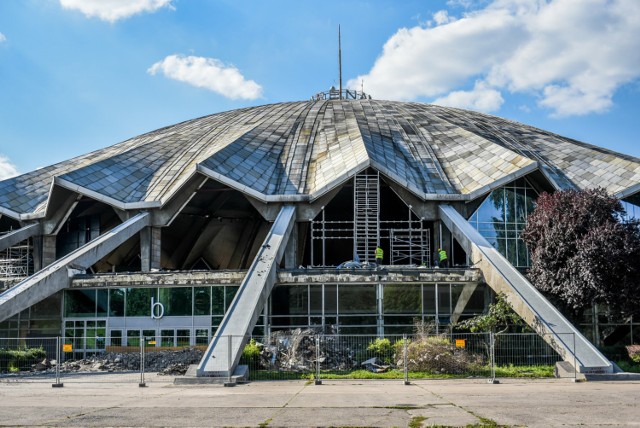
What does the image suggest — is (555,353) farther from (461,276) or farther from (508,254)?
(508,254)

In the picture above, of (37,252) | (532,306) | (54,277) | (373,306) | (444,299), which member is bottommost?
(373,306)

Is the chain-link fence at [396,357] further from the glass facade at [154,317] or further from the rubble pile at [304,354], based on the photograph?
the glass facade at [154,317]

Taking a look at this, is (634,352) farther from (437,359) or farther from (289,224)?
(289,224)

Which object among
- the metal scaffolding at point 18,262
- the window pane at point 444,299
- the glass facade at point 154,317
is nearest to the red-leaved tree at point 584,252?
the window pane at point 444,299

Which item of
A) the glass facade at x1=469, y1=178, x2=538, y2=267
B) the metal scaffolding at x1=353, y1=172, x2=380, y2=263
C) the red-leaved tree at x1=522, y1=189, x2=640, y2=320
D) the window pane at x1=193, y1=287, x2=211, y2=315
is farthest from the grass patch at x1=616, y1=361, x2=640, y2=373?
the window pane at x1=193, y1=287, x2=211, y2=315

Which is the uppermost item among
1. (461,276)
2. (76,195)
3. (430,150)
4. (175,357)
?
(430,150)

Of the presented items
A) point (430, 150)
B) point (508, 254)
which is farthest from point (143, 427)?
point (430, 150)

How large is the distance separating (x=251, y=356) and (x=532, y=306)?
405 inches

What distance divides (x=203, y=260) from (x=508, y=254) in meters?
18.9

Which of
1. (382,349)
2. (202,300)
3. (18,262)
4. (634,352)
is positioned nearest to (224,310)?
(202,300)

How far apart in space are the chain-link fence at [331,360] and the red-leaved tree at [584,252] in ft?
14.6

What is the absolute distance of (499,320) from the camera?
91.8ft

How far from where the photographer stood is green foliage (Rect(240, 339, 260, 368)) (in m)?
23.5

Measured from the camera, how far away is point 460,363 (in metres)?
22.8
